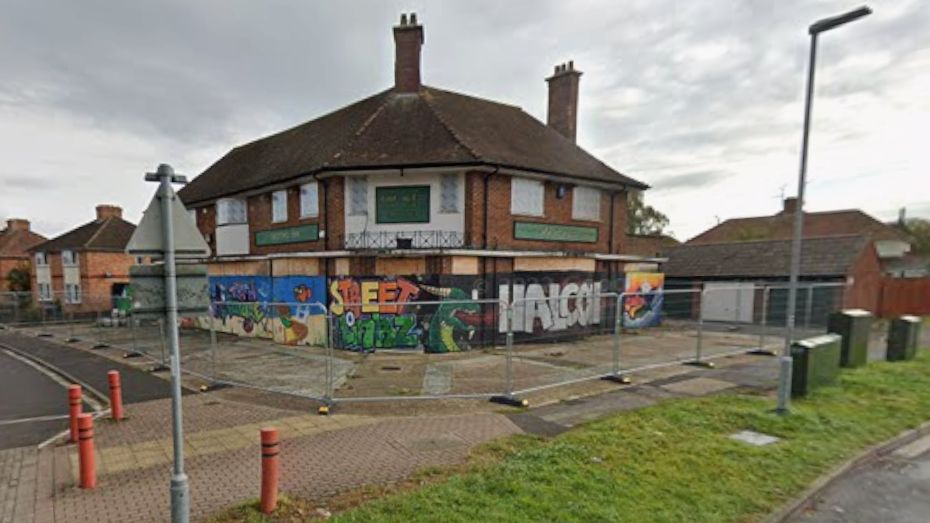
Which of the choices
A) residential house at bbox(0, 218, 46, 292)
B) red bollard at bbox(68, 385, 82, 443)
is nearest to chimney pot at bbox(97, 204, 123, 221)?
residential house at bbox(0, 218, 46, 292)

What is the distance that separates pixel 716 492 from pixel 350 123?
1738cm

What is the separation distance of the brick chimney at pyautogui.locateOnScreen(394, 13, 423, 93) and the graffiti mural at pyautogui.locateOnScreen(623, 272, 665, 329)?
1215 centimetres

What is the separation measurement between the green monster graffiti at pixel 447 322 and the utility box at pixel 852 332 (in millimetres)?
8935

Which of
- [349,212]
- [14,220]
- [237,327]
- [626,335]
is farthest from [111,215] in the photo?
[626,335]

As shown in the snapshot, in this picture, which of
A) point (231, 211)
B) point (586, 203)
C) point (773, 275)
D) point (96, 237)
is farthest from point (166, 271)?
point (96, 237)

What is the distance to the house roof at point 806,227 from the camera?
36.0 m

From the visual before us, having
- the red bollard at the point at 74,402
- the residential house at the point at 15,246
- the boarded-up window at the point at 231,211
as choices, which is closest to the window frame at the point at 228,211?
the boarded-up window at the point at 231,211

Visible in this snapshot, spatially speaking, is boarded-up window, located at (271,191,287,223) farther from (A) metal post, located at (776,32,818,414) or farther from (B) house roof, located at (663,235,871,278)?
(B) house roof, located at (663,235,871,278)

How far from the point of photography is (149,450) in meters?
5.86

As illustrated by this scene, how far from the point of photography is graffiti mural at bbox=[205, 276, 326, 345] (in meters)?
14.9

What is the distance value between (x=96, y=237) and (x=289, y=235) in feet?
81.3

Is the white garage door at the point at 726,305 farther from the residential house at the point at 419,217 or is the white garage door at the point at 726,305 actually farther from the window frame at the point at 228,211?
the window frame at the point at 228,211

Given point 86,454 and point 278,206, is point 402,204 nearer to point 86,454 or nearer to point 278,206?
point 278,206

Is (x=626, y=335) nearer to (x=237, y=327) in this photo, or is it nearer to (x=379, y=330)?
(x=379, y=330)
